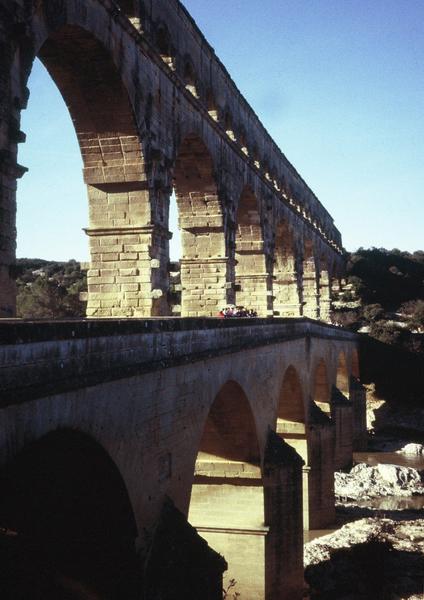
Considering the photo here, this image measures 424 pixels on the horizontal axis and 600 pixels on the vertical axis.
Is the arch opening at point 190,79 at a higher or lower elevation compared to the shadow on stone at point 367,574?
higher

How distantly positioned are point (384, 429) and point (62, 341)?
36.6 metres

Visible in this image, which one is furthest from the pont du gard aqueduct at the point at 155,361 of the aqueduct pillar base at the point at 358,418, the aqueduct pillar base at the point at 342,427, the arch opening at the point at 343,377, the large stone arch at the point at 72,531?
the aqueduct pillar base at the point at 358,418

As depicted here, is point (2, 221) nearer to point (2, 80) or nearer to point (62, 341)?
point (2, 80)

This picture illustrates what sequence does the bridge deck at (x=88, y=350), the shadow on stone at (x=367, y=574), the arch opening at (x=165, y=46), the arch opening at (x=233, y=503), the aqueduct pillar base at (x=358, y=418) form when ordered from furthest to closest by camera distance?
the aqueduct pillar base at (x=358, y=418) < the shadow on stone at (x=367, y=574) < the arch opening at (x=165, y=46) < the arch opening at (x=233, y=503) < the bridge deck at (x=88, y=350)

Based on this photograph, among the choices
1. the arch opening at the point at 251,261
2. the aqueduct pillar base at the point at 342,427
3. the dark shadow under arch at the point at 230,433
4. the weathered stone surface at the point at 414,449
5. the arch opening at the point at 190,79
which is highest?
the arch opening at the point at 190,79

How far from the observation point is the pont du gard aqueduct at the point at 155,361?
5907 millimetres

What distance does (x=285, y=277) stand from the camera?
30.6 metres

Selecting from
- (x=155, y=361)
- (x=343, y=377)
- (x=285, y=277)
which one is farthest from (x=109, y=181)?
(x=343, y=377)

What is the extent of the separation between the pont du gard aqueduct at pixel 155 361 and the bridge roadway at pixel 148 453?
2 centimetres

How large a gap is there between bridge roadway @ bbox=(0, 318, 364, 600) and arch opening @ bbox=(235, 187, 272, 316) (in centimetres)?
927

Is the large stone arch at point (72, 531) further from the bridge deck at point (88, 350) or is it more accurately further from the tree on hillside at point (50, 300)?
the tree on hillside at point (50, 300)

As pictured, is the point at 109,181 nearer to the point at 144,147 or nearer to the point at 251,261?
the point at 144,147

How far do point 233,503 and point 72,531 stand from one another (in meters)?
7.08

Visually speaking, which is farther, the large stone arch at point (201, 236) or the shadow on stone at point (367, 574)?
the large stone arch at point (201, 236)
